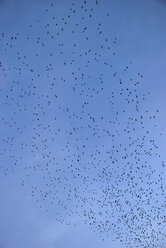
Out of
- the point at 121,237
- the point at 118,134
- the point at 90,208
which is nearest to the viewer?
the point at 118,134

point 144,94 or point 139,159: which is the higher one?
point 144,94

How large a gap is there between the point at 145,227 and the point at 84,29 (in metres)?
10.9

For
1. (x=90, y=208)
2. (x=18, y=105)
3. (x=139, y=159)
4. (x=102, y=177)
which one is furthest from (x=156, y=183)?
(x=18, y=105)

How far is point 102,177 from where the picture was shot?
14.9m

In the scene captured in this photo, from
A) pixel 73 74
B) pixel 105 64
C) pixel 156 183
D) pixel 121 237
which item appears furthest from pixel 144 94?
pixel 121 237

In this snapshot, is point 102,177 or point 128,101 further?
point 102,177

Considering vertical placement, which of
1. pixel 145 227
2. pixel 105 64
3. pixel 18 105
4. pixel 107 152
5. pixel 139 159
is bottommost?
pixel 145 227

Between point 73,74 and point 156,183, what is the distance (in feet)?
21.5

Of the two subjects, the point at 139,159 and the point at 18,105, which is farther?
the point at 139,159

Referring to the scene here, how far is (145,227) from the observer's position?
16469 millimetres

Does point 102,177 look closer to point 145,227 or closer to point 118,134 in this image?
point 118,134

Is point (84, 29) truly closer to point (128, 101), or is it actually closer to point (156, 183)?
point (128, 101)

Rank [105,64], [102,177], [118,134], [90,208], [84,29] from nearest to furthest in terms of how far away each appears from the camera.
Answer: [84,29] < [105,64] < [118,134] < [102,177] < [90,208]

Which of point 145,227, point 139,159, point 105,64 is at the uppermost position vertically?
point 105,64
